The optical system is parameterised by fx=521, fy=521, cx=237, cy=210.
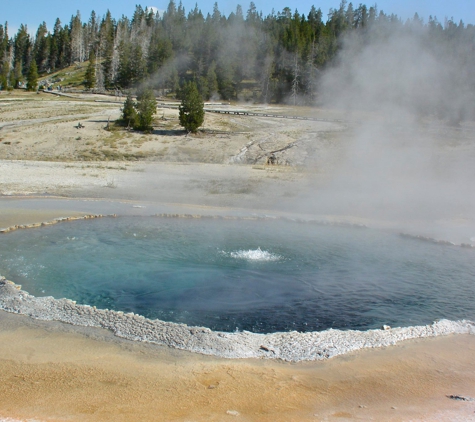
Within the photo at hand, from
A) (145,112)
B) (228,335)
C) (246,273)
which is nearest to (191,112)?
(145,112)

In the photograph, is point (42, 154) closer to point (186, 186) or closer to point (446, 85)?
point (186, 186)

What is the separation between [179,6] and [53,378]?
7840 cm

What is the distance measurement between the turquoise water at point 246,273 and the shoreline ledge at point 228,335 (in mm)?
333

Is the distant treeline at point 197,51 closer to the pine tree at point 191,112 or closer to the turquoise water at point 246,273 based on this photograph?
the pine tree at point 191,112

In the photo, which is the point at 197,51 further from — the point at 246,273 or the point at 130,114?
the point at 246,273

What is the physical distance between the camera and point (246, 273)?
642cm

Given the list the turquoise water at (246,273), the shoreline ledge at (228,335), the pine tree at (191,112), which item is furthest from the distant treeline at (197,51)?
the shoreline ledge at (228,335)

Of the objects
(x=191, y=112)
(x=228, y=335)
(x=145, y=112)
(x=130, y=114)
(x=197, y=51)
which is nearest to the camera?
(x=228, y=335)

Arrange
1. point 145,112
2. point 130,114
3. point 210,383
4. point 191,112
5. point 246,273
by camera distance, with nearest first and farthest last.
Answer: point 210,383 < point 246,273 < point 191,112 < point 145,112 < point 130,114

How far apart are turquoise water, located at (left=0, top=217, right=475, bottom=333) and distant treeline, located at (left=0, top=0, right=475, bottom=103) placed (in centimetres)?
1589

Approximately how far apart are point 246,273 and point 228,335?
2.22 metres

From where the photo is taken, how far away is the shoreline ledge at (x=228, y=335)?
13.1 feet

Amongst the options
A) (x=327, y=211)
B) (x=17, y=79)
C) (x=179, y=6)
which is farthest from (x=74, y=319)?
(x=179, y=6)

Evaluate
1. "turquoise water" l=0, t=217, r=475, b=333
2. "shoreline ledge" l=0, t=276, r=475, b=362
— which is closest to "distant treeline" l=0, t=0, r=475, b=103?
"turquoise water" l=0, t=217, r=475, b=333
